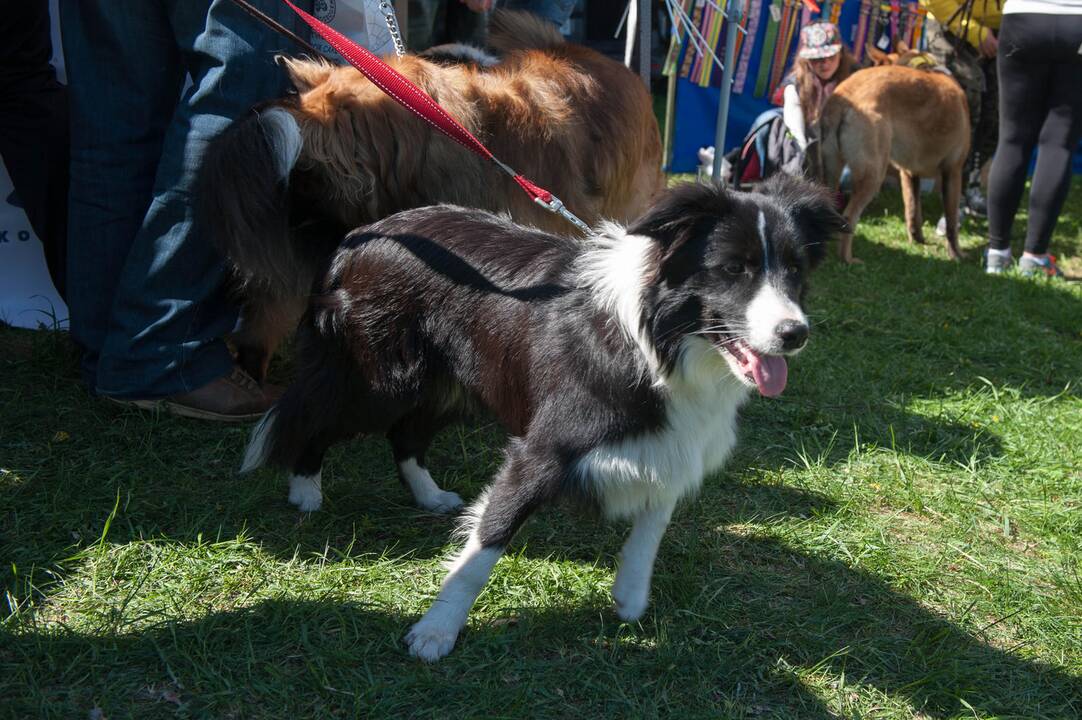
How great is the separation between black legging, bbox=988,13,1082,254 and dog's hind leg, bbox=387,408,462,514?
438 centimetres

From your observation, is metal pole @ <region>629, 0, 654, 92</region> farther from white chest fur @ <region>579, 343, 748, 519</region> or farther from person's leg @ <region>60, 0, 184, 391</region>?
white chest fur @ <region>579, 343, 748, 519</region>

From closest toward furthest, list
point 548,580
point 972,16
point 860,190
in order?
point 548,580 → point 860,190 → point 972,16

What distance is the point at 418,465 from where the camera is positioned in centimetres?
285

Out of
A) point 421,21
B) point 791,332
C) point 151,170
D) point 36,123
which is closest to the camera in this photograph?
point 791,332

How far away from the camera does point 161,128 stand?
10.1 feet

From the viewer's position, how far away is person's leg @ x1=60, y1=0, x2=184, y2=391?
113 inches

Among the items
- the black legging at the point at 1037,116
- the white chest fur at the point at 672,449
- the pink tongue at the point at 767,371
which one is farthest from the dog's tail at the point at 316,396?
the black legging at the point at 1037,116

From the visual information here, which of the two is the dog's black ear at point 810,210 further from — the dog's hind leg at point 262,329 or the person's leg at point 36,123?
the person's leg at point 36,123

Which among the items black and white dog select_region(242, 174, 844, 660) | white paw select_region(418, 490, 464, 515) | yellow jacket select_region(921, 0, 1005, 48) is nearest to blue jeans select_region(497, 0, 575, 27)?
black and white dog select_region(242, 174, 844, 660)

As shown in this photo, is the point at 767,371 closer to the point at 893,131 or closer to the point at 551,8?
the point at 551,8

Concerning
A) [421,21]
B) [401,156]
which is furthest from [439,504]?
[421,21]

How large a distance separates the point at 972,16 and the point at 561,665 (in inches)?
253

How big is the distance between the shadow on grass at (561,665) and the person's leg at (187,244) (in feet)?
3.76

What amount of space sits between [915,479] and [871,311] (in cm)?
207
